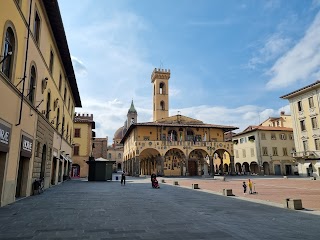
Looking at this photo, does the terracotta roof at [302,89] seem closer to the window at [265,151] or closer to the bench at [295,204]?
the window at [265,151]

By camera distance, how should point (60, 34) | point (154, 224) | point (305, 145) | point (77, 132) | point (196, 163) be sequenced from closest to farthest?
point (154, 224) < point (60, 34) < point (305, 145) < point (77, 132) < point (196, 163)

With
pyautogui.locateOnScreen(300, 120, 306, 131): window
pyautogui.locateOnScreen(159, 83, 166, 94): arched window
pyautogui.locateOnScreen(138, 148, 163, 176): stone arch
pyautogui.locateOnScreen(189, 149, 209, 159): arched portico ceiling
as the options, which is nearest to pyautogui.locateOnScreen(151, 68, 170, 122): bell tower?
pyautogui.locateOnScreen(159, 83, 166, 94): arched window

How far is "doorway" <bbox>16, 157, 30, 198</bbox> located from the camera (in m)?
12.5

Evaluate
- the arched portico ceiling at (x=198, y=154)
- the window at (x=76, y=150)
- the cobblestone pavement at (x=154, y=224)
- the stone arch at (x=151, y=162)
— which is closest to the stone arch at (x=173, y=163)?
the stone arch at (x=151, y=162)

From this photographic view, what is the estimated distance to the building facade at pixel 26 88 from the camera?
9414 mm

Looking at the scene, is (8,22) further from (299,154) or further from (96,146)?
(96,146)

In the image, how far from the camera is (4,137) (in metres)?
9.13

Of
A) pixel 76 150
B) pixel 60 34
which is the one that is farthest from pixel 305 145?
pixel 60 34

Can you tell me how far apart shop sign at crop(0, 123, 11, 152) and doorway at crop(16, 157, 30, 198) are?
342 cm

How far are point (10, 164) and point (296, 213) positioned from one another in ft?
35.5

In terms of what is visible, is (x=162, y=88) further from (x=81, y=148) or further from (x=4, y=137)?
(x=4, y=137)

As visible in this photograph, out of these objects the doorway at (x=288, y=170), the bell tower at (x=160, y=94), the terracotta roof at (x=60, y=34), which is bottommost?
the doorway at (x=288, y=170)

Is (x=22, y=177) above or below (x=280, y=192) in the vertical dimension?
above

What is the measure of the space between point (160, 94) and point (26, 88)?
2037 inches
